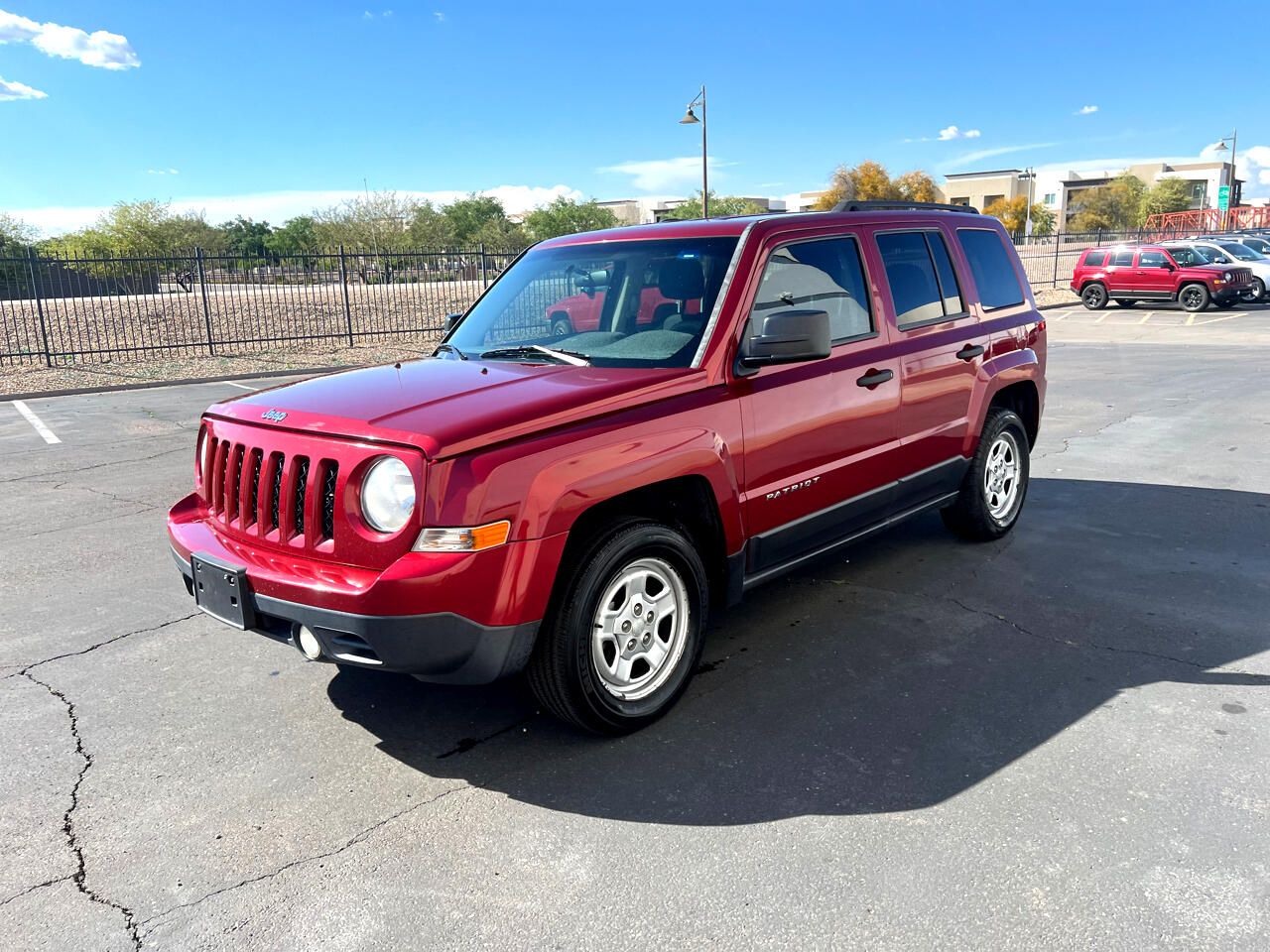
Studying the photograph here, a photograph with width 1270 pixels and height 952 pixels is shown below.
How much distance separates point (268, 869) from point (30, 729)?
5.01 ft

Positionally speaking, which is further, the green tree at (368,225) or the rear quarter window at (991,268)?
the green tree at (368,225)

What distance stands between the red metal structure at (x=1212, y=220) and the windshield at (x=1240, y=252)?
1464 inches

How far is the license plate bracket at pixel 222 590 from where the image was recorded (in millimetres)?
3137

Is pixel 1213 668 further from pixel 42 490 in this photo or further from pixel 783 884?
pixel 42 490

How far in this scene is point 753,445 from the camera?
376 centimetres

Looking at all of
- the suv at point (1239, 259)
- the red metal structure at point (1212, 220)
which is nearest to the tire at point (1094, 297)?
the suv at point (1239, 259)

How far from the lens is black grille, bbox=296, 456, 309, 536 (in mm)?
3115

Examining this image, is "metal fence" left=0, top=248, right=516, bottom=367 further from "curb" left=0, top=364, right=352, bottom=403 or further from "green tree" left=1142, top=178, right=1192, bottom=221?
"green tree" left=1142, top=178, right=1192, bottom=221

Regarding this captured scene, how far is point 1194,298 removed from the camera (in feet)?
81.5

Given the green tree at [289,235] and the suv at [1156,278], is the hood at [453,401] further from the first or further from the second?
the green tree at [289,235]

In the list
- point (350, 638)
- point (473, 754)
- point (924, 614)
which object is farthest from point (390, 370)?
point (924, 614)

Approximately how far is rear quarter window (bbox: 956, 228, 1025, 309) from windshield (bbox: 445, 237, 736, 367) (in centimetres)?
208

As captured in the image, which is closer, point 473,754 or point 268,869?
point 268,869

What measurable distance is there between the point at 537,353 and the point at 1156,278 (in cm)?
2652
